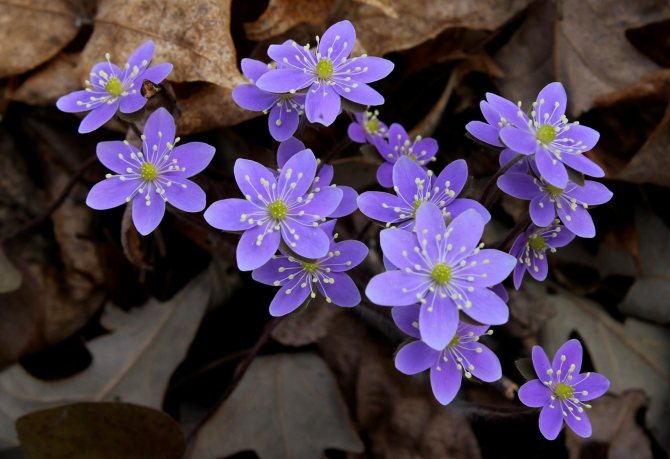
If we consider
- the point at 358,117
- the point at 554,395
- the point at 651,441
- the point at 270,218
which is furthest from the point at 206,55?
the point at 651,441

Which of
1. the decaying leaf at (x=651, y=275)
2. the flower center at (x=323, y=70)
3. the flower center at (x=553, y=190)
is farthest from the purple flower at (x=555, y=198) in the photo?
the decaying leaf at (x=651, y=275)

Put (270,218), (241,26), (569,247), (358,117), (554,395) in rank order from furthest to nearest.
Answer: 1. (569,247)
2. (241,26)
3. (358,117)
4. (554,395)
5. (270,218)

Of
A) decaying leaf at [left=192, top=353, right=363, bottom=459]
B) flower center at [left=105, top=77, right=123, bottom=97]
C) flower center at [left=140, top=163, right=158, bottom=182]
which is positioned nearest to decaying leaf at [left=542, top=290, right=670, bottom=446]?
decaying leaf at [left=192, top=353, right=363, bottom=459]

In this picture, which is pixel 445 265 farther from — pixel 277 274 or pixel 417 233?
pixel 277 274

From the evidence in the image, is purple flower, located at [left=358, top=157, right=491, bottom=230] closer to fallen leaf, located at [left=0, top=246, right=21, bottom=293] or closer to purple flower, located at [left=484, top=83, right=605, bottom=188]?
purple flower, located at [left=484, top=83, right=605, bottom=188]

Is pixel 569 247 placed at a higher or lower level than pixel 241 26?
lower
